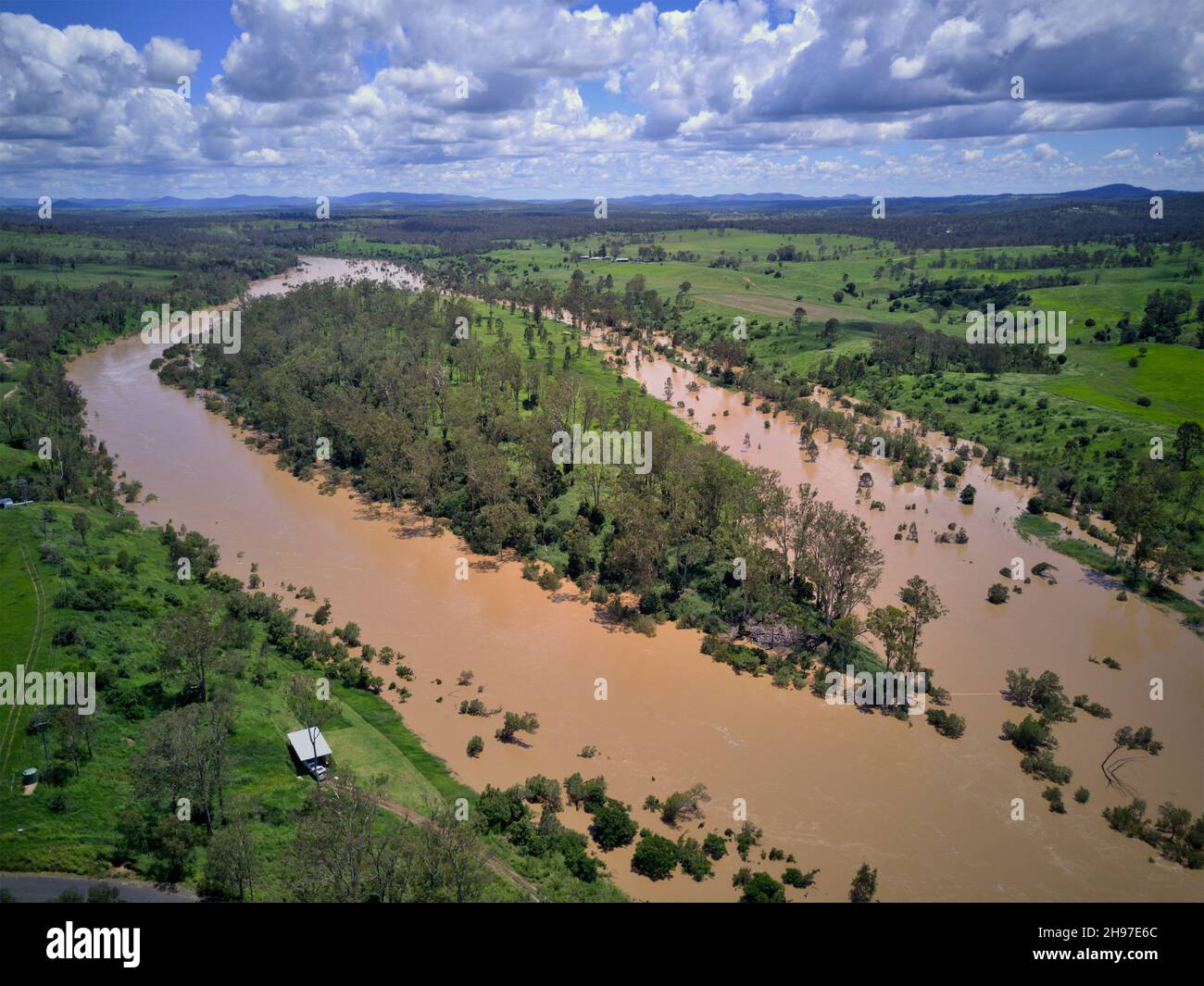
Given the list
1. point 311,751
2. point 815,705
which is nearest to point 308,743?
point 311,751

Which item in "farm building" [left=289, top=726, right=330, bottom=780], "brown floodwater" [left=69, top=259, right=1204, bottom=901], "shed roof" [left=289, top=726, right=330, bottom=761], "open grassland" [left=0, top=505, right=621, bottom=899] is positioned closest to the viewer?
"open grassland" [left=0, top=505, right=621, bottom=899]

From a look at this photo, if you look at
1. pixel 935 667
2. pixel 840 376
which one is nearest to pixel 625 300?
pixel 840 376

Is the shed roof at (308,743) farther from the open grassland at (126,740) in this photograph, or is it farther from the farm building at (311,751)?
the open grassland at (126,740)

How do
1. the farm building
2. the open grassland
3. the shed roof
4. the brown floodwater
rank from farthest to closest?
1. the shed roof
2. the farm building
3. the brown floodwater
4. the open grassland

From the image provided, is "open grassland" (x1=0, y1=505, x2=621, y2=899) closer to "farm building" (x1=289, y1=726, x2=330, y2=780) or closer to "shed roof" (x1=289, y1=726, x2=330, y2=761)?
"farm building" (x1=289, y1=726, x2=330, y2=780)

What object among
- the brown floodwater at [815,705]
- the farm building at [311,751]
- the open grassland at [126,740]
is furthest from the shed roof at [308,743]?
the brown floodwater at [815,705]

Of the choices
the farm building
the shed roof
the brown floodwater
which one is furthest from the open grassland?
the brown floodwater
